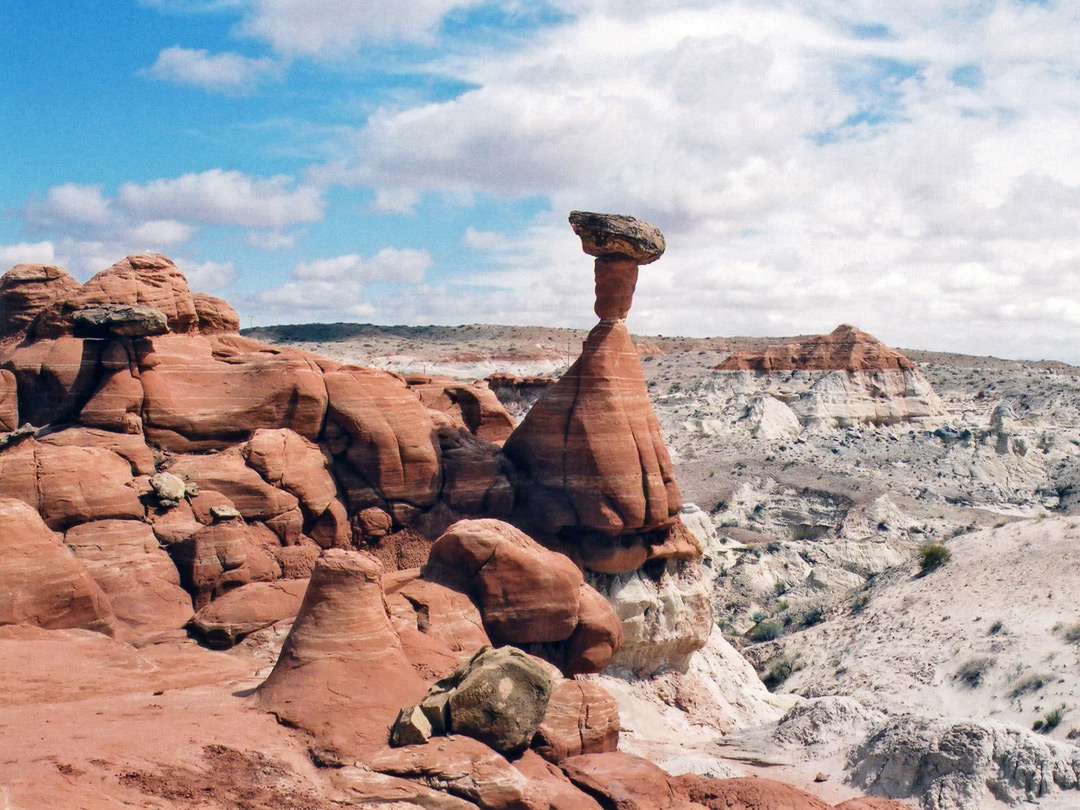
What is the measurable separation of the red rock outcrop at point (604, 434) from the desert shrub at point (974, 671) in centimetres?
1048

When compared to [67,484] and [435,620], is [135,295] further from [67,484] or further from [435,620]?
[435,620]

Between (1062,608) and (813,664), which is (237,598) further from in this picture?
(1062,608)

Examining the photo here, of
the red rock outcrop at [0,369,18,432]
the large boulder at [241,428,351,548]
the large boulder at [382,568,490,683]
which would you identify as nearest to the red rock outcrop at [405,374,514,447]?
the large boulder at [241,428,351,548]

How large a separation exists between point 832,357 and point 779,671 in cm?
5114

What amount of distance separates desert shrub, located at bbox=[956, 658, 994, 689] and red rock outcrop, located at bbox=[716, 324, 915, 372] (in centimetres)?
5002

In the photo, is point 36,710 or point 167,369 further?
point 167,369

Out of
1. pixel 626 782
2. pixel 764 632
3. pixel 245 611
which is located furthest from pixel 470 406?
pixel 764 632

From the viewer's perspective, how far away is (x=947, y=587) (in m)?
33.5

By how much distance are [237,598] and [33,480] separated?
4.57 m

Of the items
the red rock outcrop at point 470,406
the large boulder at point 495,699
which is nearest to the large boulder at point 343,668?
the large boulder at point 495,699

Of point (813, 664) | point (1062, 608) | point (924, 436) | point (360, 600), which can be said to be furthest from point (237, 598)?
point (924, 436)

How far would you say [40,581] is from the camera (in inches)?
634

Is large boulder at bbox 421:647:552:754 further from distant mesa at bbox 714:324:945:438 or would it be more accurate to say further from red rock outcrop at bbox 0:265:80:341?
distant mesa at bbox 714:324:945:438

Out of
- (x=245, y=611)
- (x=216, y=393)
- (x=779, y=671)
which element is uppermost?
(x=216, y=393)
